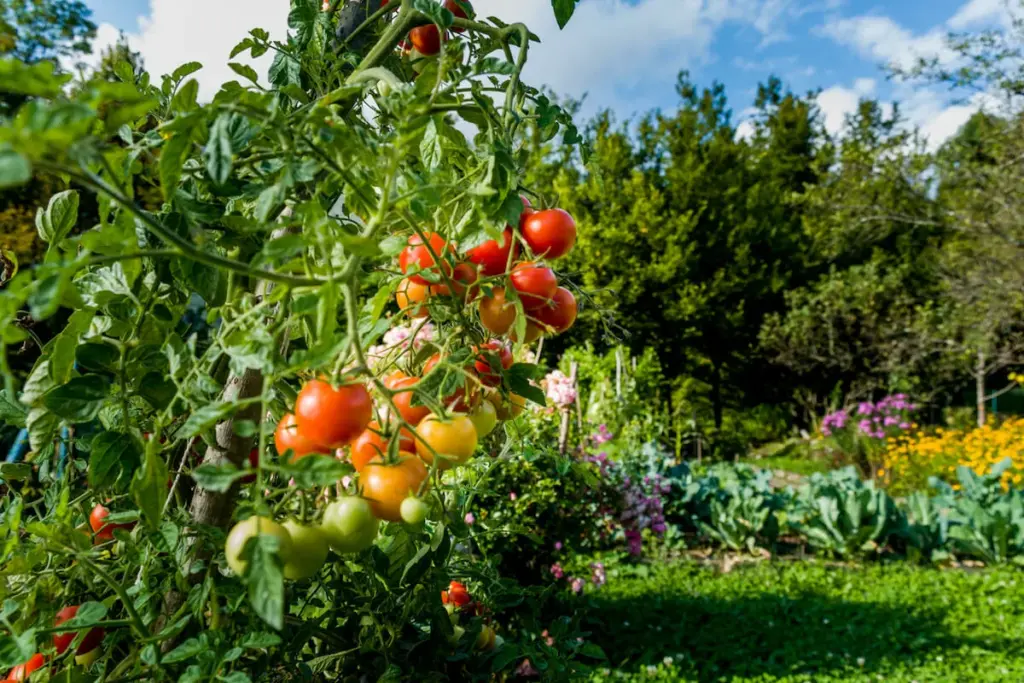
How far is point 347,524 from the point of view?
48cm

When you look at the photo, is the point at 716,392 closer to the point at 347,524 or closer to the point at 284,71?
the point at 284,71

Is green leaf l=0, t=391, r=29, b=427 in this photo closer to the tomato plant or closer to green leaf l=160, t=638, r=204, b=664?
the tomato plant

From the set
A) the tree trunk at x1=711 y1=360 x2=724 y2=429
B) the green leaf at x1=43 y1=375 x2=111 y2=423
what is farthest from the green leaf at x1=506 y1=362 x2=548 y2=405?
the tree trunk at x1=711 y1=360 x2=724 y2=429

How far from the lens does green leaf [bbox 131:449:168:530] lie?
489 mm

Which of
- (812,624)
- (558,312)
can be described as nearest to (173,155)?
(558,312)

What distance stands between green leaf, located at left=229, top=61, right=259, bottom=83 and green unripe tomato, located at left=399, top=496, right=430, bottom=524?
422 millimetres

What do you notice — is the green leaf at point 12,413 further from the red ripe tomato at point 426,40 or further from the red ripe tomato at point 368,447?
the red ripe tomato at point 426,40

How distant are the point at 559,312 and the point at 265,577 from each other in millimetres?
372

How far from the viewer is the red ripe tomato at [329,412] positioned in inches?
18.8

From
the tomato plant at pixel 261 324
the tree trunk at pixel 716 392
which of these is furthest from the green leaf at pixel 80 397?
the tree trunk at pixel 716 392

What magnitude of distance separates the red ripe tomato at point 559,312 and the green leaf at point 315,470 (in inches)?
11.3

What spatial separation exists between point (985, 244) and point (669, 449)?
4.66 m

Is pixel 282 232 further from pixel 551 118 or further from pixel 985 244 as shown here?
pixel 985 244

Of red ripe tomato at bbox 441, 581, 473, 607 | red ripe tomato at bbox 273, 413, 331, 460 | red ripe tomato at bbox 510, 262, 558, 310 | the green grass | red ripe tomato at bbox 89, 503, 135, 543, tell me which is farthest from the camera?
the green grass
